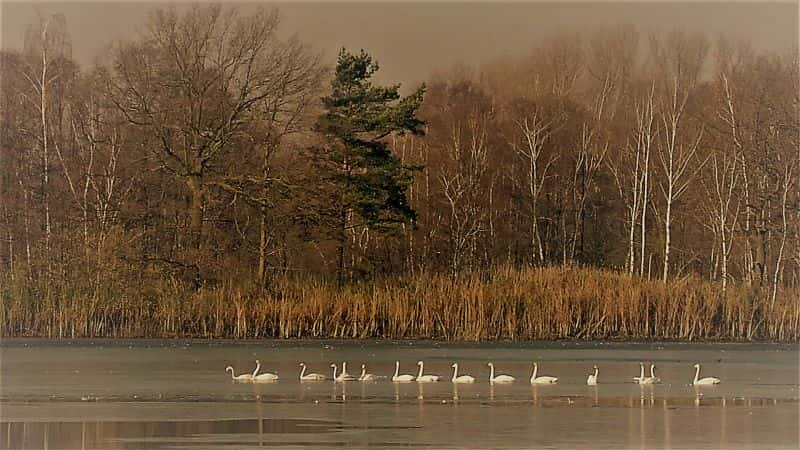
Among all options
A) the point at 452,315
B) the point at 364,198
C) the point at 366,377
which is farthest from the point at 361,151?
the point at 366,377

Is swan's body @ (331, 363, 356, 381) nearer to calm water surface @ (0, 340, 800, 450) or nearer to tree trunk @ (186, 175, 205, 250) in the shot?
→ calm water surface @ (0, 340, 800, 450)

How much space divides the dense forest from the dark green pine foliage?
7 centimetres

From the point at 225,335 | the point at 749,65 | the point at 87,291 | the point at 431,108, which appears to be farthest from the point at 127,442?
the point at 431,108

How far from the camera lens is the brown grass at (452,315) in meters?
30.6

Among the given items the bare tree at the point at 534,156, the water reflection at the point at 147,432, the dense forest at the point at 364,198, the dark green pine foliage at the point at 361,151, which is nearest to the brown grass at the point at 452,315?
the dense forest at the point at 364,198

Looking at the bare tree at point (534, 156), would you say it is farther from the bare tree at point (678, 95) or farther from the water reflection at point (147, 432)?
the water reflection at point (147, 432)

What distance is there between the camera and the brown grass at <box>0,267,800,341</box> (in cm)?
3061

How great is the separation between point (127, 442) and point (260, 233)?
2677 centimetres

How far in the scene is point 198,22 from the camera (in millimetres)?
41656

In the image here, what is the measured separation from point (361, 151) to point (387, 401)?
65.5 feet

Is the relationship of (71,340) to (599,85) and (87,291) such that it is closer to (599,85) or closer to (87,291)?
(87,291)

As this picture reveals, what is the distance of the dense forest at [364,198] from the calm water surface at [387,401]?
2741 millimetres

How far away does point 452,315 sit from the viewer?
30812 millimetres

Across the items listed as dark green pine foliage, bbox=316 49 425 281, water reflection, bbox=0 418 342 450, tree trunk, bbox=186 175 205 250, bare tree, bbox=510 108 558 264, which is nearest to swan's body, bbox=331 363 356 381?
water reflection, bbox=0 418 342 450
